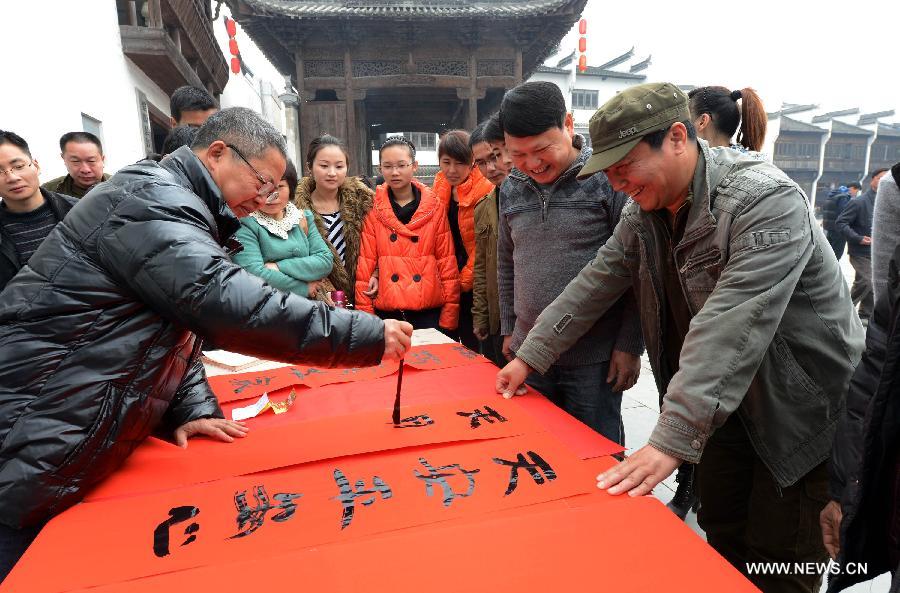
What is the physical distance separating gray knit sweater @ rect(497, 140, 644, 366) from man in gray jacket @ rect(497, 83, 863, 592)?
0.26m

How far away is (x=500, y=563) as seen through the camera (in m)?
0.80

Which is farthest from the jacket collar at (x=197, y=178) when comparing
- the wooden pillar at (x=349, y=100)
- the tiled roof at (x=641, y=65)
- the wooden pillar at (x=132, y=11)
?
the tiled roof at (x=641, y=65)

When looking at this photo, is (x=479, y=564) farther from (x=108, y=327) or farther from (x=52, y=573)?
(x=108, y=327)

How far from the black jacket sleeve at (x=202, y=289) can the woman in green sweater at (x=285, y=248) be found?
1189 millimetres

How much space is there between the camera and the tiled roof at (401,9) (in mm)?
8930

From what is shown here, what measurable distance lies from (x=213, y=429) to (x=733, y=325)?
122cm

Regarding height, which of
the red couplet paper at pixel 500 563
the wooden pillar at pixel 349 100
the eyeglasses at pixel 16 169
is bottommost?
the red couplet paper at pixel 500 563

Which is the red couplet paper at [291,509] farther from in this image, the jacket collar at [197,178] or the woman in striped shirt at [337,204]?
the woman in striped shirt at [337,204]

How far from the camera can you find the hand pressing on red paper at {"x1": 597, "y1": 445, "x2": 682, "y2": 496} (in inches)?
39.1

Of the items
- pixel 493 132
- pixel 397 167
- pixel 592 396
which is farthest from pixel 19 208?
pixel 592 396

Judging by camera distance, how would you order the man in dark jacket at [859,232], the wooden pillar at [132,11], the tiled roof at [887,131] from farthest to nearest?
1. the tiled roof at [887,131]
2. the wooden pillar at [132,11]
3. the man in dark jacket at [859,232]

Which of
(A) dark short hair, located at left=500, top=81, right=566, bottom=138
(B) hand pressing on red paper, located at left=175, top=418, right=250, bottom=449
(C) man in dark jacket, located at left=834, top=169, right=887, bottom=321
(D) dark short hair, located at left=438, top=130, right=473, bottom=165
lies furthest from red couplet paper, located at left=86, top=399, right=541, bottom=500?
(C) man in dark jacket, located at left=834, top=169, right=887, bottom=321

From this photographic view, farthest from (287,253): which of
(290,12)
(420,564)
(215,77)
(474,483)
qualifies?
(215,77)

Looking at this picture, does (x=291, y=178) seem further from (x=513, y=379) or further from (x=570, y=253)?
(x=513, y=379)
